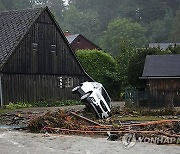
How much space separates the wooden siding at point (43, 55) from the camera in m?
36.5

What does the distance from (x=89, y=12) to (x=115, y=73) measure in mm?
77839

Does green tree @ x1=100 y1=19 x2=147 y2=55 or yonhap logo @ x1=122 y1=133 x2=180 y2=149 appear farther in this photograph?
green tree @ x1=100 y1=19 x2=147 y2=55

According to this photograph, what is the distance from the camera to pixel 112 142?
15.3 m

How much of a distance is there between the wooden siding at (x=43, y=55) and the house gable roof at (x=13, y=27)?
413mm

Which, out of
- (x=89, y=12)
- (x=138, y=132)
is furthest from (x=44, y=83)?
(x=89, y=12)

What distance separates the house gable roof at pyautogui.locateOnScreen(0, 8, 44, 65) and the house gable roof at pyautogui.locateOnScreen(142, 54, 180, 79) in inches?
391

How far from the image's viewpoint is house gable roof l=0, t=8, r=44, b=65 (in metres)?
36.1

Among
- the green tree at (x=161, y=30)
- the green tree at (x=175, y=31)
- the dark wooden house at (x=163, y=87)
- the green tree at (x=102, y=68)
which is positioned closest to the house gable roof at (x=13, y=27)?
the dark wooden house at (x=163, y=87)

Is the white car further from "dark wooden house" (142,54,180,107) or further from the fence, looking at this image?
"dark wooden house" (142,54,180,107)

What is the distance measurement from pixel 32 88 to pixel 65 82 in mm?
4007

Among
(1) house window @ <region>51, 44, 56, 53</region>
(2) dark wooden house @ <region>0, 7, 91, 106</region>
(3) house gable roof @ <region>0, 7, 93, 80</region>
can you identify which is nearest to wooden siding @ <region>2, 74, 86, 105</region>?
(2) dark wooden house @ <region>0, 7, 91, 106</region>

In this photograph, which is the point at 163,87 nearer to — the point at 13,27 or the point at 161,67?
the point at 161,67

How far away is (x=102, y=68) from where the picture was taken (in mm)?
49188

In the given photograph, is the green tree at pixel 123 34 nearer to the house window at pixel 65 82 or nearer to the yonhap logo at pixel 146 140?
the house window at pixel 65 82
